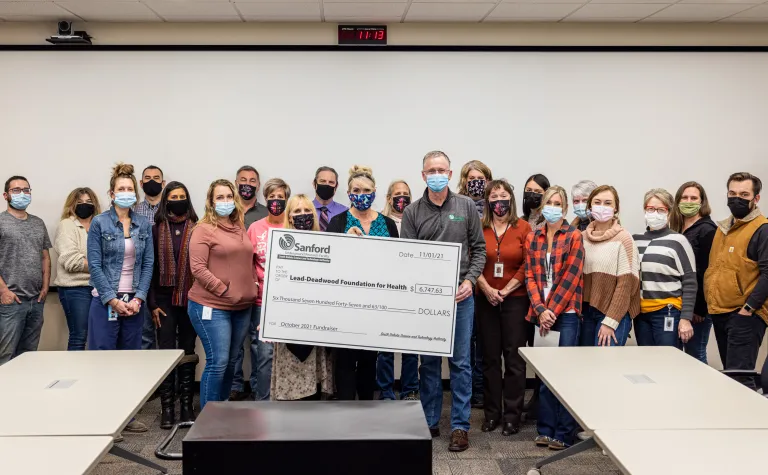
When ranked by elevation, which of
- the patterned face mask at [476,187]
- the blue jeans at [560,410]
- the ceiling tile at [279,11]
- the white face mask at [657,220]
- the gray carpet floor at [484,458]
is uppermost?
the ceiling tile at [279,11]

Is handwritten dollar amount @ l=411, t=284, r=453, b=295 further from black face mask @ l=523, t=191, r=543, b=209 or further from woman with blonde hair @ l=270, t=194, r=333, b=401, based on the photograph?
black face mask @ l=523, t=191, r=543, b=209

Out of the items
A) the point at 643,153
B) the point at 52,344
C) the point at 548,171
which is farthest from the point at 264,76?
the point at 643,153

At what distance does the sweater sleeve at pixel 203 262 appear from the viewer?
347cm

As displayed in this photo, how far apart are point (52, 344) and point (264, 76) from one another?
2.71 metres

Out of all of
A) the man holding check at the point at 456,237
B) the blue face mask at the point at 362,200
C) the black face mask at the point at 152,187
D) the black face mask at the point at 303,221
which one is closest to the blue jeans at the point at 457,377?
the man holding check at the point at 456,237

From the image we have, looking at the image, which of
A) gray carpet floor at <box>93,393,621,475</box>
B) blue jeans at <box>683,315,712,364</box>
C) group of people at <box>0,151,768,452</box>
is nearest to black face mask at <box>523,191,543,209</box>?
group of people at <box>0,151,768,452</box>

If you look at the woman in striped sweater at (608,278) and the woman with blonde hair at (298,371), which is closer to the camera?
the woman with blonde hair at (298,371)

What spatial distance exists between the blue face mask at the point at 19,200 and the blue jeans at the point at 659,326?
4.10 meters

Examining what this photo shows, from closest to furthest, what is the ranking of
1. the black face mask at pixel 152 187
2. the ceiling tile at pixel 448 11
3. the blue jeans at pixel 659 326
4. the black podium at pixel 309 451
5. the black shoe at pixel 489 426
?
the black podium at pixel 309 451
the blue jeans at pixel 659 326
the black shoe at pixel 489 426
the ceiling tile at pixel 448 11
the black face mask at pixel 152 187

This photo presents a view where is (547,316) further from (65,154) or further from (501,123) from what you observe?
(65,154)

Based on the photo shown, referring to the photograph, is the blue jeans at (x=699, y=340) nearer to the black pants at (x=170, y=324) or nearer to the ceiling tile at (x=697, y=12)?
the ceiling tile at (x=697, y=12)

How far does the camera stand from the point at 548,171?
16.3 feet

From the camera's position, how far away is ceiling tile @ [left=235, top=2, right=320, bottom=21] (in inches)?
171

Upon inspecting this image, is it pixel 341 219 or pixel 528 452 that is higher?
pixel 341 219
